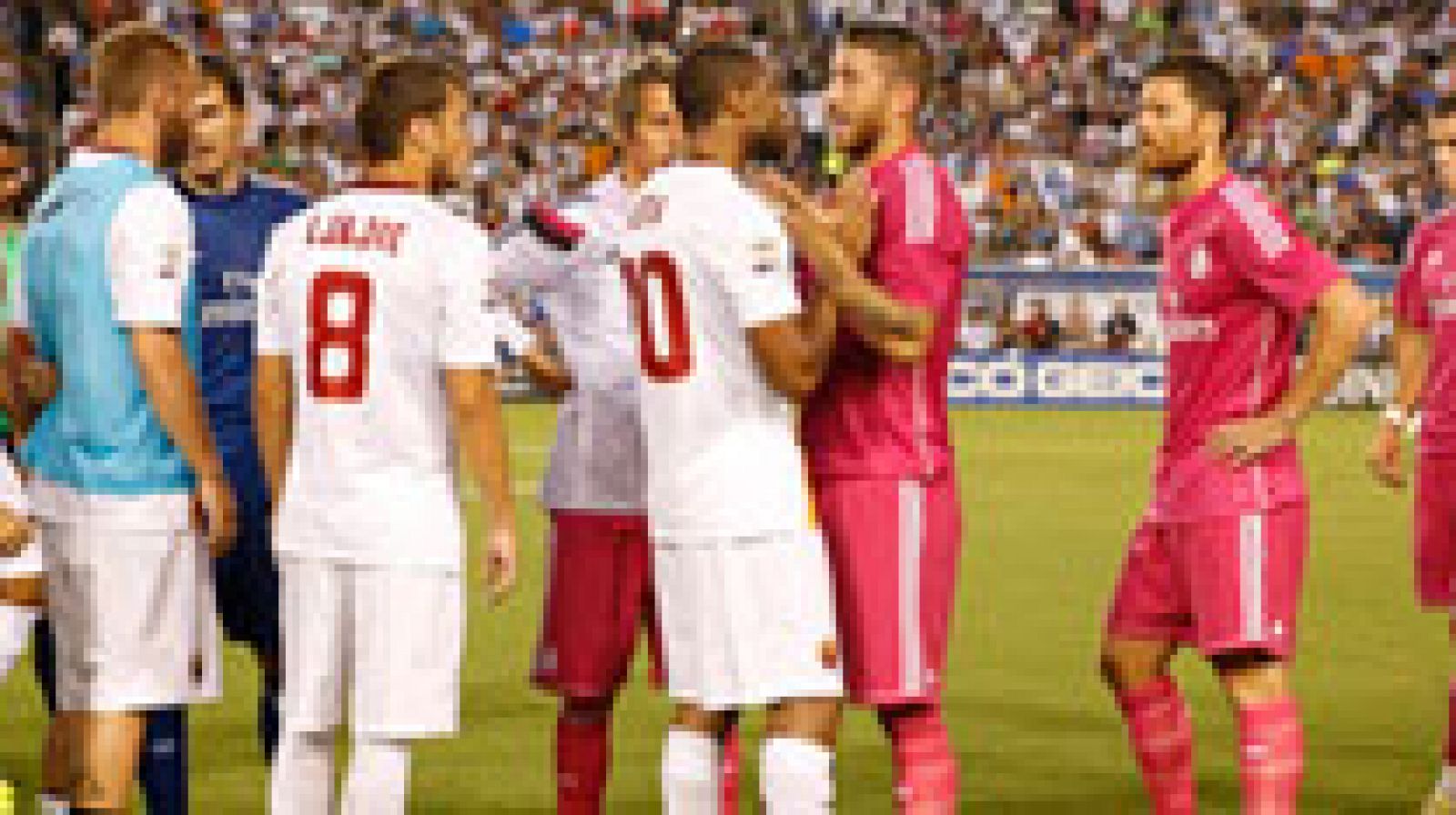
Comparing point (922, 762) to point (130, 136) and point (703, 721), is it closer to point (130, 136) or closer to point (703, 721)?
point (703, 721)

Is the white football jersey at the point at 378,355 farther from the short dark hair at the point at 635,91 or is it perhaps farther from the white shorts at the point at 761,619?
the short dark hair at the point at 635,91

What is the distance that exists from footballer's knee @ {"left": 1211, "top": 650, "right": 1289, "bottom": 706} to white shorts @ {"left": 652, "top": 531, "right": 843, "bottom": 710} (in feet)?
→ 4.40

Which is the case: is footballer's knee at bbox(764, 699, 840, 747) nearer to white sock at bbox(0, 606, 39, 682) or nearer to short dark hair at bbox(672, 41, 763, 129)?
short dark hair at bbox(672, 41, 763, 129)

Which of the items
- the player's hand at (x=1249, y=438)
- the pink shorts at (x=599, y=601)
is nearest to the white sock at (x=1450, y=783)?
the player's hand at (x=1249, y=438)

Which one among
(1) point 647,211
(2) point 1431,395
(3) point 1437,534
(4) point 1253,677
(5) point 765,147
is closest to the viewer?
(1) point 647,211

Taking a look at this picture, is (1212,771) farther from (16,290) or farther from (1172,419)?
(16,290)

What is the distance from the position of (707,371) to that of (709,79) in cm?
67

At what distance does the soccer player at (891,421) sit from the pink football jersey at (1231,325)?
77 centimetres

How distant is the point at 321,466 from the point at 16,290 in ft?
4.10

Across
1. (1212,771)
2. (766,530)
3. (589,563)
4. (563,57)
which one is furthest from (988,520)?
(563,57)

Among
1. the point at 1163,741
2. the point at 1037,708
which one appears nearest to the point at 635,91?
the point at 1163,741

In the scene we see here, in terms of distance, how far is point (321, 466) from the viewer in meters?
6.46

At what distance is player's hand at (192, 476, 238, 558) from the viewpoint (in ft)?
22.3

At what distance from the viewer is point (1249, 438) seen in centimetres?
714
